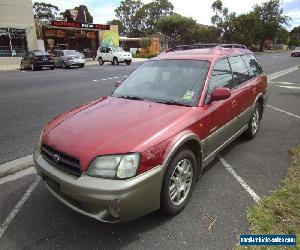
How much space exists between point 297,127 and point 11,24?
3451 cm

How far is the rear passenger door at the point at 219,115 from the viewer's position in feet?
14.4

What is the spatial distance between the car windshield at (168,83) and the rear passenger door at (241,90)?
2.88 ft

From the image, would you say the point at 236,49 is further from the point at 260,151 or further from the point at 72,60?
the point at 72,60

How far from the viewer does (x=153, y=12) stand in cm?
10606

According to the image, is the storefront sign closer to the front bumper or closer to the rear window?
the rear window

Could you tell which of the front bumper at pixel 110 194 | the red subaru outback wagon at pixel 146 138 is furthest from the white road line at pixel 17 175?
the front bumper at pixel 110 194

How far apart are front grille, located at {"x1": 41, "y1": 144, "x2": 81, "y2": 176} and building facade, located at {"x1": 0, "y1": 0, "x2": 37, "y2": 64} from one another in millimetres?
35292

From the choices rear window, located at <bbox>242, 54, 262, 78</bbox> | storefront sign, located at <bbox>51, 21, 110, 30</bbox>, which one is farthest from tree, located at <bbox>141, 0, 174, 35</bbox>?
rear window, located at <bbox>242, 54, 262, 78</bbox>

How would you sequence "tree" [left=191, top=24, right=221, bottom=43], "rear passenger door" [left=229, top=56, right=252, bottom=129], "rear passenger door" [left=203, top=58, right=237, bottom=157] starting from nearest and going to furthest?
"rear passenger door" [left=203, top=58, right=237, bottom=157] < "rear passenger door" [left=229, top=56, right=252, bottom=129] < "tree" [left=191, top=24, right=221, bottom=43]

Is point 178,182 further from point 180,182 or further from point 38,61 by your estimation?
point 38,61

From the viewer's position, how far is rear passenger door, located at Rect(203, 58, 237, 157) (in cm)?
438

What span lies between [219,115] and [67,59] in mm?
25950

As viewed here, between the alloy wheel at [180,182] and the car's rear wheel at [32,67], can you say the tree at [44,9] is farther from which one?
the alloy wheel at [180,182]

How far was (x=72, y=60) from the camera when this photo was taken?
94.5 feet
